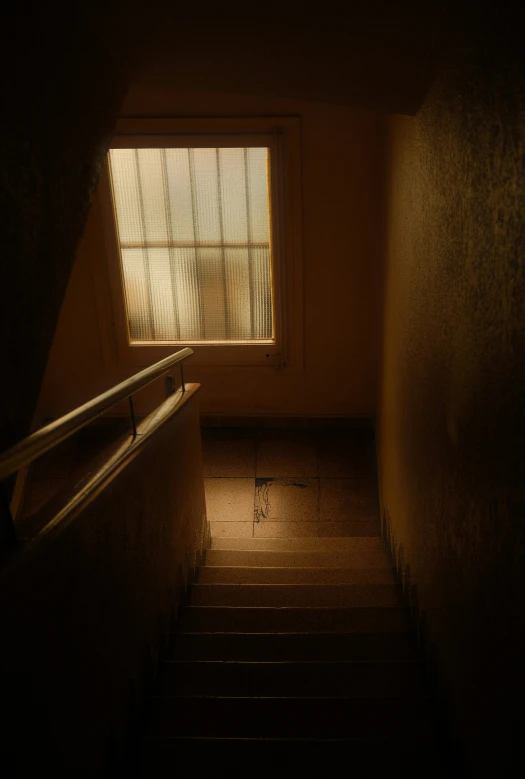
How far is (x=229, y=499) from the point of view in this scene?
473cm

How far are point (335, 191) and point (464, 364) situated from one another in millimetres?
3449

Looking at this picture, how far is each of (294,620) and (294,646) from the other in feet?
0.83

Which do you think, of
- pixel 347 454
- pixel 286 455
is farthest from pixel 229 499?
pixel 347 454

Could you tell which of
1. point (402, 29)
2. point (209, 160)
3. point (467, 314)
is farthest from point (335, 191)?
point (467, 314)

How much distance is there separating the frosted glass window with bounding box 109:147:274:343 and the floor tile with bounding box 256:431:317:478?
984mm

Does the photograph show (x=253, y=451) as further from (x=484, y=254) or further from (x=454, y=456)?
(x=484, y=254)

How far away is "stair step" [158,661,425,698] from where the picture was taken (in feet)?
7.16

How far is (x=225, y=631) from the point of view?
2.64 meters

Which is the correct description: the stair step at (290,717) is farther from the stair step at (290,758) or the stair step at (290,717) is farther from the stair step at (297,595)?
the stair step at (297,595)

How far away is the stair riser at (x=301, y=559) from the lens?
3488mm

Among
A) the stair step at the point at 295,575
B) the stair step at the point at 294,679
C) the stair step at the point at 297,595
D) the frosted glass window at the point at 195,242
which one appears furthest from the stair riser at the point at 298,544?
the frosted glass window at the point at 195,242

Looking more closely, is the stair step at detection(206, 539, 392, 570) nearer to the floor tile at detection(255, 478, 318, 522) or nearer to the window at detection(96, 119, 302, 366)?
the floor tile at detection(255, 478, 318, 522)

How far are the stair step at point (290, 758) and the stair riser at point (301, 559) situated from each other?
1576 millimetres

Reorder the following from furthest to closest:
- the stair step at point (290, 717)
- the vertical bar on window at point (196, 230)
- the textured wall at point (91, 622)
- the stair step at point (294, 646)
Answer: the vertical bar on window at point (196, 230)
the stair step at point (294, 646)
the stair step at point (290, 717)
the textured wall at point (91, 622)
